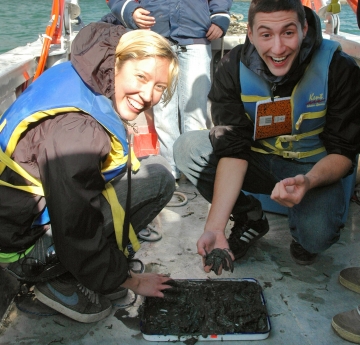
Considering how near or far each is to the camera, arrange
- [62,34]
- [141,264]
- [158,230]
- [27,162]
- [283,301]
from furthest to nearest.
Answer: [62,34]
[158,230]
[141,264]
[283,301]
[27,162]

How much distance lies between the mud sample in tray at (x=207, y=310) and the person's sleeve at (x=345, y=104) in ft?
2.57

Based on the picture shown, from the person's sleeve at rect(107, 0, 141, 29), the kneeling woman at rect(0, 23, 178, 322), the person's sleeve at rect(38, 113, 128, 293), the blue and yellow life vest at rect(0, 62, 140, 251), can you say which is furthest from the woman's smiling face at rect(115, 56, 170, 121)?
the person's sleeve at rect(107, 0, 141, 29)

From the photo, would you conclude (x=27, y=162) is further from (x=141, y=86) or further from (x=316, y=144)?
(x=316, y=144)

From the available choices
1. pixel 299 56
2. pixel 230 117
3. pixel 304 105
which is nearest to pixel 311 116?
pixel 304 105

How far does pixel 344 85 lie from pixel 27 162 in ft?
4.80

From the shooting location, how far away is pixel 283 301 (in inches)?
79.3

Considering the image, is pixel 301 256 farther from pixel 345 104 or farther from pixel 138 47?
pixel 138 47

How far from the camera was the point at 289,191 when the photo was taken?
1738 millimetres

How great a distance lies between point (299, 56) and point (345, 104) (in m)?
0.32

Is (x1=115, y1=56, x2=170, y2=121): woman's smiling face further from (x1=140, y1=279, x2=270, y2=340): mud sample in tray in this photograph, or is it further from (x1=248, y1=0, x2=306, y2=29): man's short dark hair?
(x1=140, y1=279, x2=270, y2=340): mud sample in tray

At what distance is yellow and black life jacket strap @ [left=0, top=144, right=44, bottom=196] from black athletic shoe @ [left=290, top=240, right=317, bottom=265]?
135cm

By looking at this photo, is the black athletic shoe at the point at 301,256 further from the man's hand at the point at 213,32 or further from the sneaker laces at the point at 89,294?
the man's hand at the point at 213,32

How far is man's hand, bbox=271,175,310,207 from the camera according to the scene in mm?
1709

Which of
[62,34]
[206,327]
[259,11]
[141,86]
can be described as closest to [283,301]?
[206,327]
